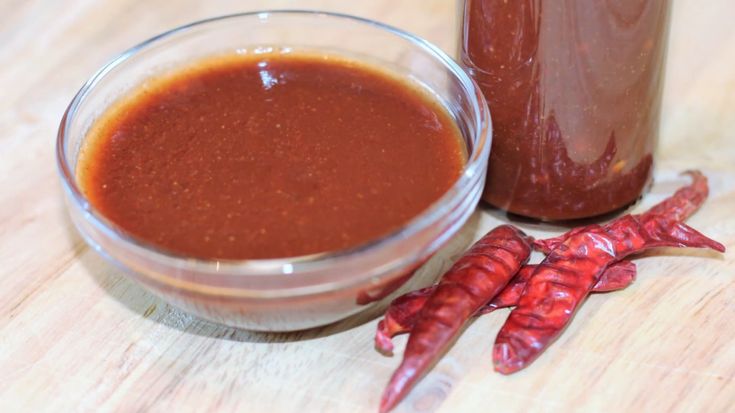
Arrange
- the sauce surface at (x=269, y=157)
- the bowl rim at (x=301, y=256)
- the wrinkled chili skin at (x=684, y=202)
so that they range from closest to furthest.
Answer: the bowl rim at (x=301, y=256) < the sauce surface at (x=269, y=157) < the wrinkled chili skin at (x=684, y=202)

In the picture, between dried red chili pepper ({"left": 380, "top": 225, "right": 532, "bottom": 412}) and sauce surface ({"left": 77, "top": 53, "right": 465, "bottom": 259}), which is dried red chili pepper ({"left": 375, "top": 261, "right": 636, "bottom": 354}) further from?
sauce surface ({"left": 77, "top": 53, "right": 465, "bottom": 259})

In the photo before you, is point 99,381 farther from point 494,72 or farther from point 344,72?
point 494,72

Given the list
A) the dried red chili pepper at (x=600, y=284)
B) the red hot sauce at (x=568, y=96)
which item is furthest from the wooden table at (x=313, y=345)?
the red hot sauce at (x=568, y=96)

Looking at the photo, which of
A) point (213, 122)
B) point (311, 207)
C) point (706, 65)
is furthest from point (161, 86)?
point (706, 65)

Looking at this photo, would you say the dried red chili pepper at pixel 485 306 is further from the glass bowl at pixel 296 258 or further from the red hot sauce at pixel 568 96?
the red hot sauce at pixel 568 96

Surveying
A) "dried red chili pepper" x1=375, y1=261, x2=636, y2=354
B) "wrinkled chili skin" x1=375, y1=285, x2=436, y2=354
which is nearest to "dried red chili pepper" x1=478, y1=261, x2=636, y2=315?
"dried red chili pepper" x1=375, y1=261, x2=636, y2=354
